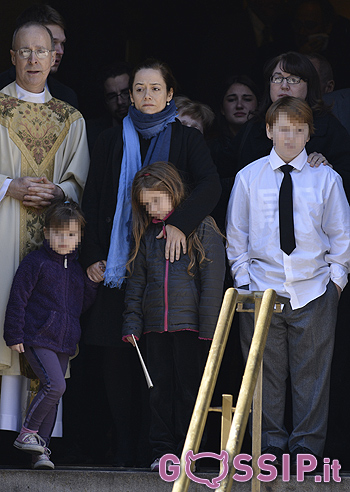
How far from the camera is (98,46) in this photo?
7.05 m

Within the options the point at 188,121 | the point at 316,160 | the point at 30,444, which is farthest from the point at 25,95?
the point at 30,444

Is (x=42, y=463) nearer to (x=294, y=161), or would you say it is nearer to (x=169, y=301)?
(x=169, y=301)

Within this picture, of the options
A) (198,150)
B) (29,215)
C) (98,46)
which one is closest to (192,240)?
(198,150)

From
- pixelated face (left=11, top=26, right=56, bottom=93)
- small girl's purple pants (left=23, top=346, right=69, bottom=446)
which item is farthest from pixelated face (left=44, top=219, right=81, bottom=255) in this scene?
pixelated face (left=11, top=26, right=56, bottom=93)

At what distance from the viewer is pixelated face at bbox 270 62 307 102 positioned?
4.91 metres

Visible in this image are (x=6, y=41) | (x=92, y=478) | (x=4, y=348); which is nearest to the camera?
(x=92, y=478)

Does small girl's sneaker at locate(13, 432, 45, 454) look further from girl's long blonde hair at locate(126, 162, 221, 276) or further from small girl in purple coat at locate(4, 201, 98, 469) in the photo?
girl's long blonde hair at locate(126, 162, 221, 276)

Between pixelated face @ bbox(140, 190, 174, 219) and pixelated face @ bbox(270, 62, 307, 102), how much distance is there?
0.88 meters

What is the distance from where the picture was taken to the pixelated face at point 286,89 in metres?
4.91

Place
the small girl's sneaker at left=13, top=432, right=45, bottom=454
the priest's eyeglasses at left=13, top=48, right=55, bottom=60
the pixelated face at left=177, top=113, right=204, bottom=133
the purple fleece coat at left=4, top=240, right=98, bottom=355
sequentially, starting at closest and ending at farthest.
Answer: the small girl's sneaker at left=13, top=432, right=45, bottom=454 → the purple fleece coat at left=4, top=240, right=98, bottom=355 → the priest's eyeglasses at left=13, top=48, right=55, bottom=60 → the pixelated face at left=177, top=113, right=204, bottom=133

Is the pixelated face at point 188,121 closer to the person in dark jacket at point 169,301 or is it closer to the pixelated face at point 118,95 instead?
the pixelated face at point 118,95

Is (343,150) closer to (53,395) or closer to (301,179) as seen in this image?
(301,179)

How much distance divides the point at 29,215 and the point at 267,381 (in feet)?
4.92

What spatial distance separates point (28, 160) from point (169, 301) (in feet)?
3.73
